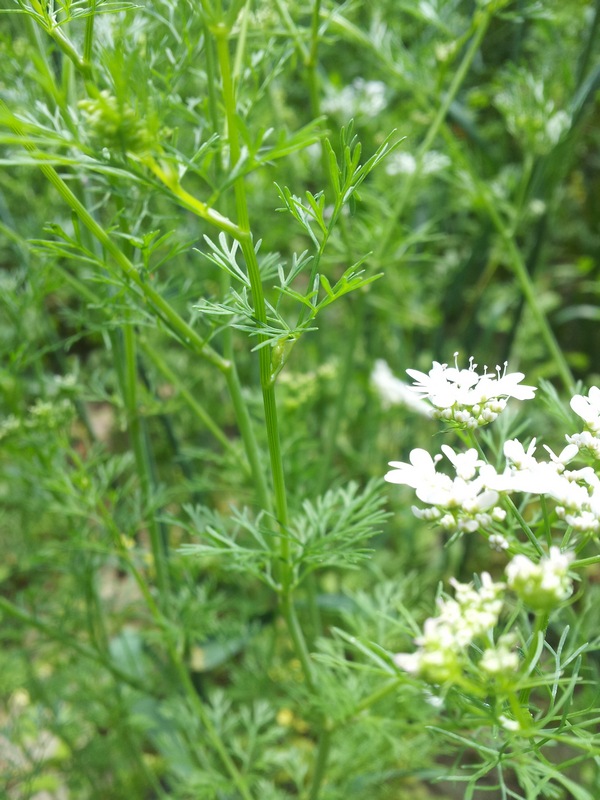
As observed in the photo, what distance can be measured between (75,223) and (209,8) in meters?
0.21

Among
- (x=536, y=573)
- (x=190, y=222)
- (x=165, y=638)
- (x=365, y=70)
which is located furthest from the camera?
(x=365, y=70)

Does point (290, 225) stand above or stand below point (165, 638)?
above

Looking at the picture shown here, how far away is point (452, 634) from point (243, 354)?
3.79ft

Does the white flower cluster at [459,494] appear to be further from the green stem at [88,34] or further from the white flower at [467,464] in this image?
the green stem at [88,34]

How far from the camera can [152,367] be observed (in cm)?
112

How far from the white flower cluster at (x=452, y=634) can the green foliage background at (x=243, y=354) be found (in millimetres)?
68

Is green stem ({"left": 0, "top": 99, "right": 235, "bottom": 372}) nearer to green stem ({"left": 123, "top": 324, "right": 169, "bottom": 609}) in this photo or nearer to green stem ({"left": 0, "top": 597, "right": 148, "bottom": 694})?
green stem ({"left": 123, "top": 324, "right": 169, "bottom": 609})

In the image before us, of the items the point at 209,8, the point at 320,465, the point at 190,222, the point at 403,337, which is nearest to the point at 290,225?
the point at 190,222

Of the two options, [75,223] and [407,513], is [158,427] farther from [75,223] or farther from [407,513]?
[75,223]

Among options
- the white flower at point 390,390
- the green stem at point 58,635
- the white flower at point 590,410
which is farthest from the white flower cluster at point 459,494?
the white flower at point 390,390

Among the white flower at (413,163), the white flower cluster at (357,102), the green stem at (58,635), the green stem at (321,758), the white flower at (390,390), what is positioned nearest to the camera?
the green stem at (321,758)

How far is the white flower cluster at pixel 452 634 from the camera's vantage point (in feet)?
1.27

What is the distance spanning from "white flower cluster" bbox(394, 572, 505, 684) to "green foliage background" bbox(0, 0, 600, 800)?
0.07 metres

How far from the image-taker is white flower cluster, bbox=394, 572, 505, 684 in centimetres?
39
